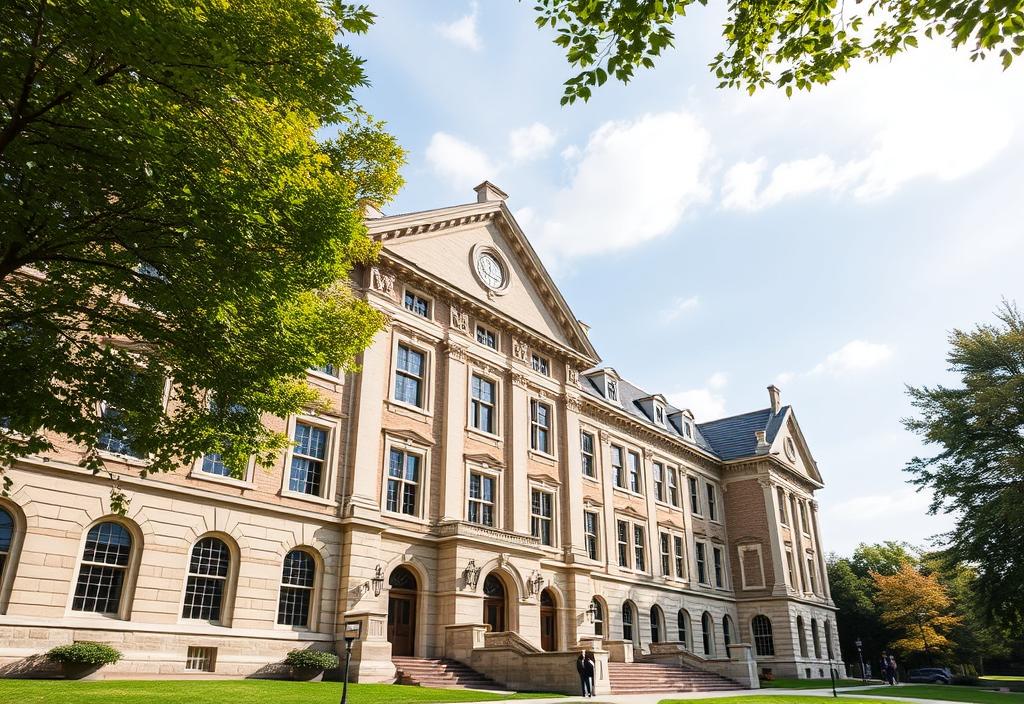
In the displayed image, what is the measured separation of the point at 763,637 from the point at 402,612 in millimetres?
29650

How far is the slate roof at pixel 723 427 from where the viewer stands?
45.2 m

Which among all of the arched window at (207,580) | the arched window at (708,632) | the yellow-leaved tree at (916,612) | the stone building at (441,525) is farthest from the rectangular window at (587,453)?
the yellow-leaved tree at (916,612)

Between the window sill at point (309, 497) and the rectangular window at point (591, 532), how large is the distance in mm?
15772

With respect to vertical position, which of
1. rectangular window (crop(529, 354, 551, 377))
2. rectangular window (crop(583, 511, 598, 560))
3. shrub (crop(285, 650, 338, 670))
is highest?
rectangular window (crop(529, 354, 551, 377))

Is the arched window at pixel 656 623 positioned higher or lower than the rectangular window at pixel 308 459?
lower

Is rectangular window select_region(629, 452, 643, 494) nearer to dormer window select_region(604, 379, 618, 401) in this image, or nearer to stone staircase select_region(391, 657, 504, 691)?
dormer window select_region(604, 379, 618, 401)

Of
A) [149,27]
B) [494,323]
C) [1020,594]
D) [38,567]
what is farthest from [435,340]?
[1020,594]

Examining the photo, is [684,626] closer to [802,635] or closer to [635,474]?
[635,474]

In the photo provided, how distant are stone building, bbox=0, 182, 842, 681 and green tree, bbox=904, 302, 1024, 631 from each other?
11.3 metres

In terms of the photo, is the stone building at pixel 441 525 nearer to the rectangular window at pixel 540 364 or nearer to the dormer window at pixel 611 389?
the rectangular window at pixel 540 364

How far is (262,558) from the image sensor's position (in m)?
20.7

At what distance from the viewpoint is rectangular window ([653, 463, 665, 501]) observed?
42.6m

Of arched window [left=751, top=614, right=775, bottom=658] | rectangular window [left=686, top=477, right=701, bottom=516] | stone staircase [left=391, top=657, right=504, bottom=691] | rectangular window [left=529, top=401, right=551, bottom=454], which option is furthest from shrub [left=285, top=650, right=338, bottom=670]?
arched window [left=751, top=614, right=775, bottom=658]

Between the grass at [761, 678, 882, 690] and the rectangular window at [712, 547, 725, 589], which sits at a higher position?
the rectangular window at [712, 547, 725, 589]
